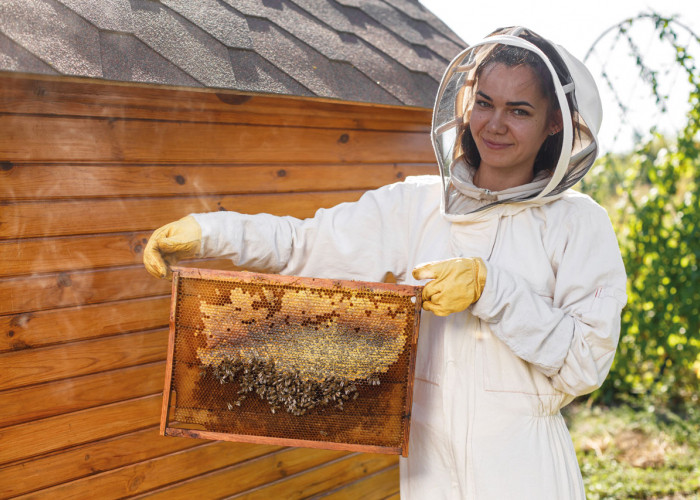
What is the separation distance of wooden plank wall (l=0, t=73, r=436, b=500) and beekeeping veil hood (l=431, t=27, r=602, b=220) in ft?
2.71

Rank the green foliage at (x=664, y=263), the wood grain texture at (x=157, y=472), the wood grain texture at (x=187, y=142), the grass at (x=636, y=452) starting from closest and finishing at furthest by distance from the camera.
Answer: the wood grain texture at (x=187, y=142)
the wood grain texture at (x=157, y=472)
the grass at (x=636, y=452)
the green foliage at (x=664, y=263)

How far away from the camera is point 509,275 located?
1885 mm

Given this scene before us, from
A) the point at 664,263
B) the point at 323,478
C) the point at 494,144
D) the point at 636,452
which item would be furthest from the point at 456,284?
the point at 664,263

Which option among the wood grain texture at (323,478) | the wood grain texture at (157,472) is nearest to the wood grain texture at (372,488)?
the wood grain texture at (323,478)

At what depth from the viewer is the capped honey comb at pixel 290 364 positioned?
1.97 metres

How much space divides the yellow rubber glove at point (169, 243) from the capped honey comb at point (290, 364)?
0.11 m

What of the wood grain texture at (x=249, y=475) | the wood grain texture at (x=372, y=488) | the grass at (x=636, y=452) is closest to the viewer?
the wood grain texture at (x=249, y=475)

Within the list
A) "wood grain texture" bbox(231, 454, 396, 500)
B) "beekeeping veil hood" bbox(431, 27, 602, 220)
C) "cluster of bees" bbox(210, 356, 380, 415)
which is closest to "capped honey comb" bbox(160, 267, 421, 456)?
"cluster of bees" bbox(210, 356, 380, 415)

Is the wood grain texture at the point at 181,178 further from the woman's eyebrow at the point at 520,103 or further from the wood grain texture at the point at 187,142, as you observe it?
the woman's eyebrow at the point at 520,103

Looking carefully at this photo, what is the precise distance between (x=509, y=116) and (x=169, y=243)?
3.84 feet

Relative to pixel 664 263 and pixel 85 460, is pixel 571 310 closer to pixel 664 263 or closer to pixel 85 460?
pixel 85 460

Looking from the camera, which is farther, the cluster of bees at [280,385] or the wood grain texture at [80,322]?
the wood grain texture at [80,322]

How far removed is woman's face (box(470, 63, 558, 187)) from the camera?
2.01 m

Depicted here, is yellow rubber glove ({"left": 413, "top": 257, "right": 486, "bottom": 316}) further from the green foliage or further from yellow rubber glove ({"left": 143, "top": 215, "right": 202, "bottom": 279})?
the green foliage
